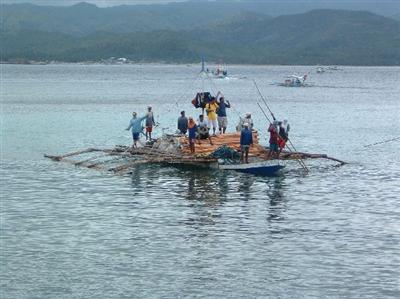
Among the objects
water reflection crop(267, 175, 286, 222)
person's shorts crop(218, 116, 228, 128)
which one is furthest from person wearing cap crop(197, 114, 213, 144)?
water reflection crop(267, 175, 286, 222)

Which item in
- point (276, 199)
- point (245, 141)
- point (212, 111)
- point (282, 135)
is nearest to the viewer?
point (276, 199)

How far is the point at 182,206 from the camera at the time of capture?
30359 millimetres

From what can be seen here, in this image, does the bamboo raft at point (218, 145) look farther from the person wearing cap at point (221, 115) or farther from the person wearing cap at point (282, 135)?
the person wearing cap at point (221, 115)

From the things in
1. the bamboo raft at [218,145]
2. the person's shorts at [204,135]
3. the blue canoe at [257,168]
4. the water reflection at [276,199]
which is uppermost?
the person's shorts at [204,135]

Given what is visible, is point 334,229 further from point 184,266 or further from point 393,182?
point 393,182

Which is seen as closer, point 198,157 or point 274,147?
point 198,157

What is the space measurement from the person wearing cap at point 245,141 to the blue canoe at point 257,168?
44 centimetres

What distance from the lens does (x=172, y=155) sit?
38.6 meters

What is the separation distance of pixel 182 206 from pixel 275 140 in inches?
339

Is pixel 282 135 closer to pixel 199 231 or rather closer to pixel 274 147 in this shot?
pixel 274 147

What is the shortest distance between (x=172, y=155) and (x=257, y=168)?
4300mm

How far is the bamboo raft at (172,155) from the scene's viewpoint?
37.7m

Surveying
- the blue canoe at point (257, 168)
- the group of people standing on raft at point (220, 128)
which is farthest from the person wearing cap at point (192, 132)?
the blue canoe at point (257, 168)

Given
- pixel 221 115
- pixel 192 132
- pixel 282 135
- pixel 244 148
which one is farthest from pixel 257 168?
Answer: pixel 221 115
